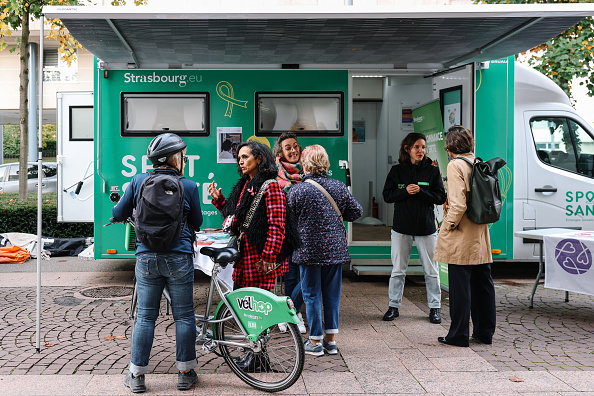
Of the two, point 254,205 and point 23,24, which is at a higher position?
point 23,24

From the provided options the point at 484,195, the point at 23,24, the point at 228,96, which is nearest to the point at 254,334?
the point at 484,195

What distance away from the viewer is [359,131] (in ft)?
32.9

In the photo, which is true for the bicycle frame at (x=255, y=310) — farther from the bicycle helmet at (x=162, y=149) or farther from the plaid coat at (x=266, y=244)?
the bicycle helmet at (x=162, y=149)

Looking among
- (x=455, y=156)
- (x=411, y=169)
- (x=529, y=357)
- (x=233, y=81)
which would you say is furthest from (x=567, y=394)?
(x=233, y=81)

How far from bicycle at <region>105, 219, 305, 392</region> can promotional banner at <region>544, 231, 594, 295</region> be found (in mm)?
3296

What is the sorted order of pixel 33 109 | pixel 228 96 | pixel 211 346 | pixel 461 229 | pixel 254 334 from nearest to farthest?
1. pixel 254 334
2. pixel 211 346
3. pixel 461 229
4. pixel 228 96
5. pixel 33 109

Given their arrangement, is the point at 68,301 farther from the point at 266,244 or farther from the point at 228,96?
the point at 266,244

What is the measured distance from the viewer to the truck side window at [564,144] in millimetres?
7668

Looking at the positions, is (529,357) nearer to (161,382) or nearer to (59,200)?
(161,382)

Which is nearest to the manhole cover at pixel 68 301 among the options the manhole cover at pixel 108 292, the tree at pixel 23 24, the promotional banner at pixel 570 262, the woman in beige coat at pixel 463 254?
the manhole cover at pixel 108 292

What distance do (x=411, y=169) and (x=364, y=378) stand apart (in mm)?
2319

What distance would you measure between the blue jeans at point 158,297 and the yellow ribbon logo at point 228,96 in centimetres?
332

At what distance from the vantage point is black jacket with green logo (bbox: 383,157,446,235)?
5629 millimetres

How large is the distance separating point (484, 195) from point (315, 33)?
7.44 feet
